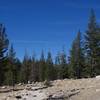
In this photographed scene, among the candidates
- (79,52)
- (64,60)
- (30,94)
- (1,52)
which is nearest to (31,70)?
(64,60)

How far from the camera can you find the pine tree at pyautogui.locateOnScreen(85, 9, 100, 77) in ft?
203

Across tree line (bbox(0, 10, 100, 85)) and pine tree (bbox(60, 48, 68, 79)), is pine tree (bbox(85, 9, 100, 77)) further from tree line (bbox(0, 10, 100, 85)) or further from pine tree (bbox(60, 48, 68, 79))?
pine tree (bbox(60, 48, 68, 79))

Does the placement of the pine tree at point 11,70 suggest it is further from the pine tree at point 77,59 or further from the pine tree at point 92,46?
the pine tree at point 92,46

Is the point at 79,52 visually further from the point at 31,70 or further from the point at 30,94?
the point at 30,94

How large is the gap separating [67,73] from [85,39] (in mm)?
19974

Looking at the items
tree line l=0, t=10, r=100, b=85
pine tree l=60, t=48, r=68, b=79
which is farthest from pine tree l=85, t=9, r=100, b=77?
pine tree l=60, t=48, r=68, b=79

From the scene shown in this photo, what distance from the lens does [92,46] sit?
62.0 meters

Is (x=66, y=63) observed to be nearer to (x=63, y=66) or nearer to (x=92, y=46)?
(x=63, y=66)

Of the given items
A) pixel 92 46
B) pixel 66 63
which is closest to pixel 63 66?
pixel 66 63

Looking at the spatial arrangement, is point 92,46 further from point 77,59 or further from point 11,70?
point 11,70

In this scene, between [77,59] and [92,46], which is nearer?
[92,46]

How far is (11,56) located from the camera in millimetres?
77750

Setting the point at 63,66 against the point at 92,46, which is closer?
the point at 92,46

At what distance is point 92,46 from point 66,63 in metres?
22.3
